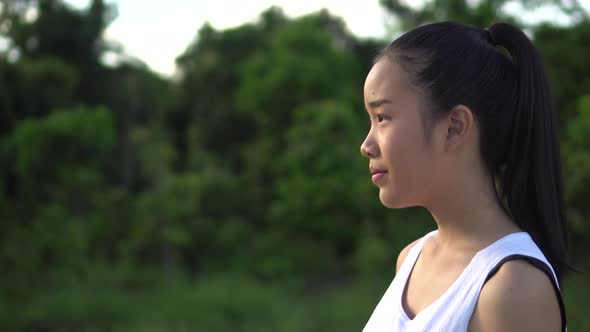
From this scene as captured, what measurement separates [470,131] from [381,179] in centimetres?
12

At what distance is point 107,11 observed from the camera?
6.93 metres

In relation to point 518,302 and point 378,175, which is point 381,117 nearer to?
point 378,175

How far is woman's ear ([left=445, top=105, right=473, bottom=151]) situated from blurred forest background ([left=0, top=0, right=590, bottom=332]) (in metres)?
4.13

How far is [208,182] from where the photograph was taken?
6.54 m

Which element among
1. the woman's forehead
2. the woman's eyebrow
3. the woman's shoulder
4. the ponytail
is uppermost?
the woman's forehead

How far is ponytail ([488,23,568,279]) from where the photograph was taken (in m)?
0.87

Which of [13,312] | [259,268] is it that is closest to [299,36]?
[259,268]

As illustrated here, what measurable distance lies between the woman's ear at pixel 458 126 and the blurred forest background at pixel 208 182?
413 centimetres

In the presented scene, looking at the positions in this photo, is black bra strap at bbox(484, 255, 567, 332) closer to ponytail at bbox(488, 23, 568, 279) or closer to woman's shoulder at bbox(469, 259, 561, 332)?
woman's shoulder at bbox(469, 259, 561, 332)

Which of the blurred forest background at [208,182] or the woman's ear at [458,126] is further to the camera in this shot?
the blurred forest background at [208,182]

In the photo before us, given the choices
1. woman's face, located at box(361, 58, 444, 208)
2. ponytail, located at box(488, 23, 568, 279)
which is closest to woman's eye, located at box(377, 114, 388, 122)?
woman's face, located at box(361, 58, 444, 208)

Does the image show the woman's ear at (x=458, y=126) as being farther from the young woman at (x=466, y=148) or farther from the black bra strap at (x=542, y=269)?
the black bra strap at (x=542, y=269)

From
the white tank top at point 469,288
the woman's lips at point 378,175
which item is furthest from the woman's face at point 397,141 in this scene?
the white tank top at point 469,288

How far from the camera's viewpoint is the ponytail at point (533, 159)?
0.87 m
